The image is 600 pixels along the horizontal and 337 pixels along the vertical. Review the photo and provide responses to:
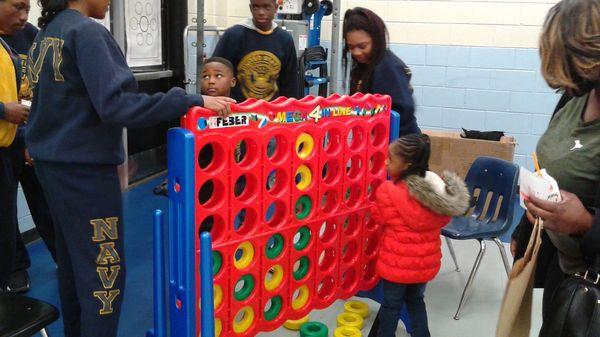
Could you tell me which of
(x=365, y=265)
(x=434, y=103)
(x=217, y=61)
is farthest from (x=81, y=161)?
(x=434, y=103)

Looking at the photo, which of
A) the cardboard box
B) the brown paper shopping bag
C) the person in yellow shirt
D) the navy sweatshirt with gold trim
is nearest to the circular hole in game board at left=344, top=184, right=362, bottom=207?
the navy sweatshirt with gold trim

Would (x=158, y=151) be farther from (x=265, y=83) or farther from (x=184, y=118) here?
(x=184, y=118)

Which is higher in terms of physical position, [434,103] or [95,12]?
[95,12]

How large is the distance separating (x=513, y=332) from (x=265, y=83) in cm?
189

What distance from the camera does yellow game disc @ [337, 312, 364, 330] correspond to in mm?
2525

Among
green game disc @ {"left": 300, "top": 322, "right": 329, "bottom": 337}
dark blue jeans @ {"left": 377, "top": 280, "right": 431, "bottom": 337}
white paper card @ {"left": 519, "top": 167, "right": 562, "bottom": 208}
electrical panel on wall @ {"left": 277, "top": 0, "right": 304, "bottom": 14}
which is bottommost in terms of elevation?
green game disc @ {"left": 300, "top": 322, "right": 329, "bottom": 337}

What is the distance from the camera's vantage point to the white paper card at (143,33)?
15.4 feet

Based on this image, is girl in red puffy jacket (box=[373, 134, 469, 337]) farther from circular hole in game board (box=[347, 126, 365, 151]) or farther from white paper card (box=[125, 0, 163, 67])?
white paper card (box=[125, 0, 163, 67])

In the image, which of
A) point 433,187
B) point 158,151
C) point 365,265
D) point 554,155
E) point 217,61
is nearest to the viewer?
point 554,155

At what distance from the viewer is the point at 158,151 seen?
5461mm

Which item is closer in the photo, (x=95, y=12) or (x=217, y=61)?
(x=95, y=12)

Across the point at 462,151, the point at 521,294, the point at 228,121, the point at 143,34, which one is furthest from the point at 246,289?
the point at 143,34

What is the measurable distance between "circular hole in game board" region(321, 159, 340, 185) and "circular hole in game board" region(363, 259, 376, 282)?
1.59 ft

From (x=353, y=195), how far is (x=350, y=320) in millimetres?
644
